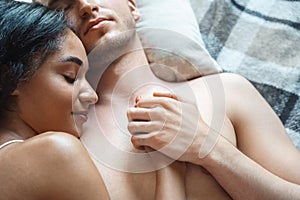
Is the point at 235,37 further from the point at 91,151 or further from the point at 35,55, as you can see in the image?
the point at 35,55

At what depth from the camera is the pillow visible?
58.9 inches

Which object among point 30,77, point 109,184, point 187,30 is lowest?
point 109,184

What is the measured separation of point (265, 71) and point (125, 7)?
1.54ft

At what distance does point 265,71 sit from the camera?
5.06 feet

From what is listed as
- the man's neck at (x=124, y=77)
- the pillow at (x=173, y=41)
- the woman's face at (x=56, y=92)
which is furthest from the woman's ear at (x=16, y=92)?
the pillow at (x=173, y=41)

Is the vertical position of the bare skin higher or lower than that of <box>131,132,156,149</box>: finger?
higher

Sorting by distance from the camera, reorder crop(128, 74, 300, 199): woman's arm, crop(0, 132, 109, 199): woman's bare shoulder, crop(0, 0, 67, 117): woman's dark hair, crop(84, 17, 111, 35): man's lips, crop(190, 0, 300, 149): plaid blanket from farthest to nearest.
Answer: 1. crop(190, 0, 300, 149): plaid blanket
2. crop(84, 17, 111, 35): man's lips
3. crop(128, 74, 300, 199): woman's arm
4. crop(0, 0, 67, 117): woman's dark hair
5. crop(0, 132, 109, 199): woman's bare shoulder

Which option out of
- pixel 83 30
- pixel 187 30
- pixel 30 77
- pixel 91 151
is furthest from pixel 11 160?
pixel 187 30

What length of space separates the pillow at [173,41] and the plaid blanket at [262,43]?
0.08 m

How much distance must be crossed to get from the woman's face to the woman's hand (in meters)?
0.14

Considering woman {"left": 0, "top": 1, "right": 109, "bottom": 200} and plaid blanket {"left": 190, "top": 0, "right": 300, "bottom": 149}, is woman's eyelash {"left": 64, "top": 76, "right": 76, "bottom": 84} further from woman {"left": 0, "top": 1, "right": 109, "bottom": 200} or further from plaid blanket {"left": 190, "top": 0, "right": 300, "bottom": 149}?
plaid blanket {"left": 190, "top": 0, "right": 300, "bottom": 149}

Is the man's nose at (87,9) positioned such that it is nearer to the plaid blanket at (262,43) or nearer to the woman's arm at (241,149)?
the woman's arm at (241,149)

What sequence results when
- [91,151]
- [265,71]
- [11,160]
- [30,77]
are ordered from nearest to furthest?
[11,160] → [30,77] → [91,151] → [265,71]

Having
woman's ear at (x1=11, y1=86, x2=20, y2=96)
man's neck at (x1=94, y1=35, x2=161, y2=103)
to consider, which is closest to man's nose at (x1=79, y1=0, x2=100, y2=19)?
man's neck at (x1=94, y1=35, x2=161, y2=103)
